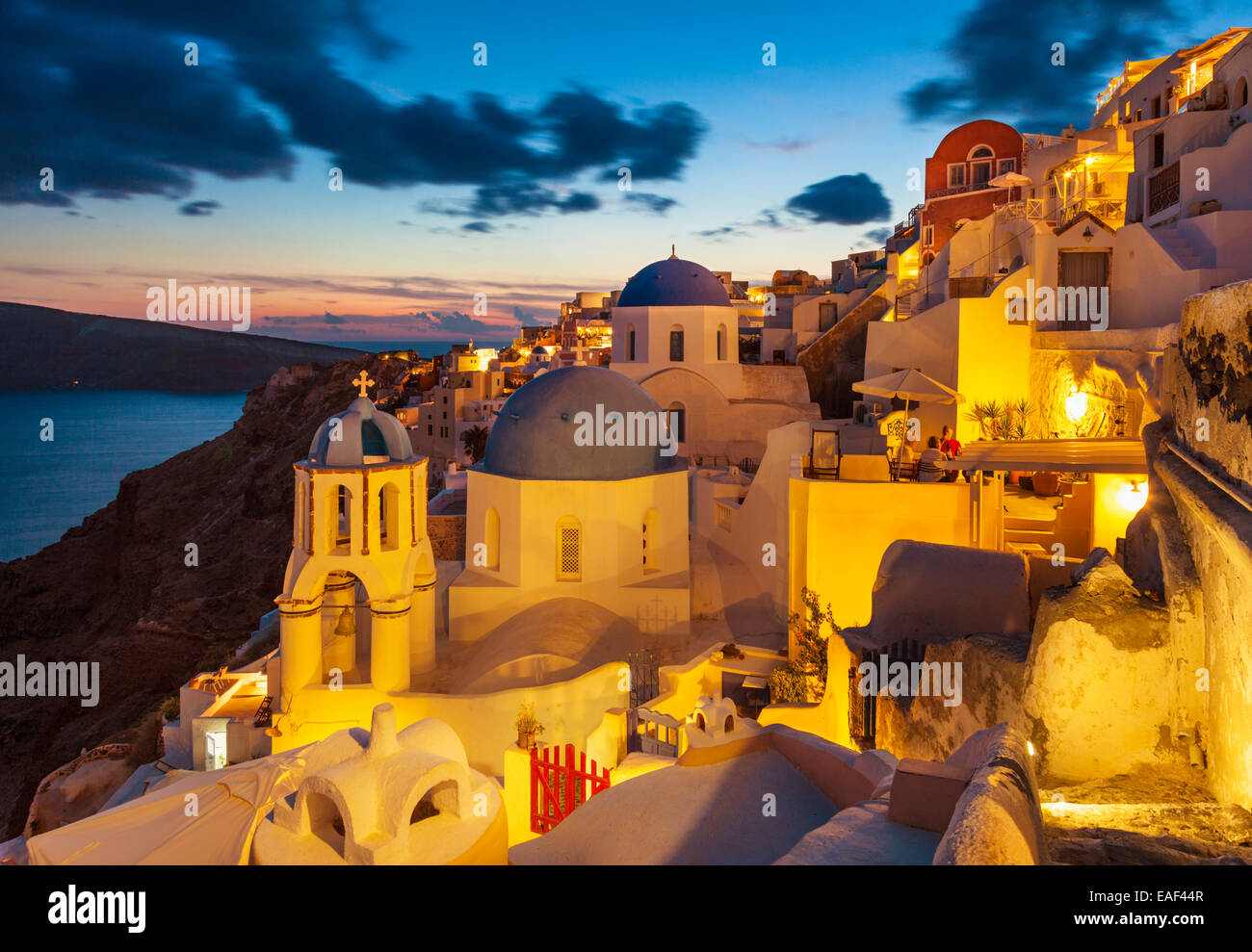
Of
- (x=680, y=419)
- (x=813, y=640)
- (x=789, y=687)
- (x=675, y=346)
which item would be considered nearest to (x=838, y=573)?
(x=813, y=640)

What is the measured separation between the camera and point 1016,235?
2070 centimetres

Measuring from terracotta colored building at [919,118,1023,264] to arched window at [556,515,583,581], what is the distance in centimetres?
2121

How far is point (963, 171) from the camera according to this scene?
33.8 m

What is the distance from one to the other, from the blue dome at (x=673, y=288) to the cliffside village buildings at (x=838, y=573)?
0.10 meters

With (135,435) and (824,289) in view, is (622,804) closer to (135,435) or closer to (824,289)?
(824,289)

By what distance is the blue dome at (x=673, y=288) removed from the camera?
89.0 ft

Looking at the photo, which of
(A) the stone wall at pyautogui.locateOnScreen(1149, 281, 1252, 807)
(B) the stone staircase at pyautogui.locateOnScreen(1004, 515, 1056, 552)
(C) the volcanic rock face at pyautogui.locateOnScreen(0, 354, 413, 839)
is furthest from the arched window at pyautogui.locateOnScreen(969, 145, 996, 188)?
(C) the volcanic rock face at pyautogui.locateOnScreen(0, 354, 413, 839)

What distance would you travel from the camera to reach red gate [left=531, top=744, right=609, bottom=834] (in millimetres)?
10664

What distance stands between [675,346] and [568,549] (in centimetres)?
1230

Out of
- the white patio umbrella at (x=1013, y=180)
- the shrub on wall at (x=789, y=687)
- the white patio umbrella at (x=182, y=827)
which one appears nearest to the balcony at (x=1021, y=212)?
the white patio umbrella at (x=1013, y=180)

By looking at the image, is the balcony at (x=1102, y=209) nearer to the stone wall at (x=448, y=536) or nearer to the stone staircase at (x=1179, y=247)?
the stone staircase at (x=1179, y=247)

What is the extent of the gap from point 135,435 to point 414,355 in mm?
36197
